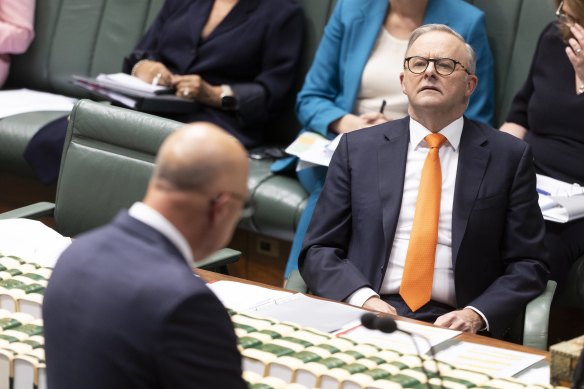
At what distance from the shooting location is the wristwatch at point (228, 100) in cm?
459

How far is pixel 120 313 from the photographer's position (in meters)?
1.51

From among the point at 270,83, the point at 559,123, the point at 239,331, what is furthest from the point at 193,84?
the point at 239,331

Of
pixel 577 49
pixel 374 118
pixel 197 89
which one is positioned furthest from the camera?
pixel 197 89

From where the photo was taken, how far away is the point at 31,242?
2729mm

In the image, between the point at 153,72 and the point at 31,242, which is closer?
the point at 31,242

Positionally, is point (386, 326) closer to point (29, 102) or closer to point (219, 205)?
point (219, 205)

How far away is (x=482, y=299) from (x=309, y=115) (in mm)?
1495

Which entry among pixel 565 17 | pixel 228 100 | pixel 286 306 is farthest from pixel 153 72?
pixel 286 306

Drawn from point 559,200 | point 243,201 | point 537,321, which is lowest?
point 537,321

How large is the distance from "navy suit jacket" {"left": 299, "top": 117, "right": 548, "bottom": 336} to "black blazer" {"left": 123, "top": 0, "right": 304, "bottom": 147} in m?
1.60

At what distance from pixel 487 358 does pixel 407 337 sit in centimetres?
17

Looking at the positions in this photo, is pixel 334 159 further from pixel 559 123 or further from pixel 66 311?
pixel 66 311

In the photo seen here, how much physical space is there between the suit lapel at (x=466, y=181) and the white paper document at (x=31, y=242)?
39.3 inches

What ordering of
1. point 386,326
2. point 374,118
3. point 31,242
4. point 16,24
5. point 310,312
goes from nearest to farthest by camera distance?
point 386,326
point 310,312
point 31,242
point 374,118
point 16,24
